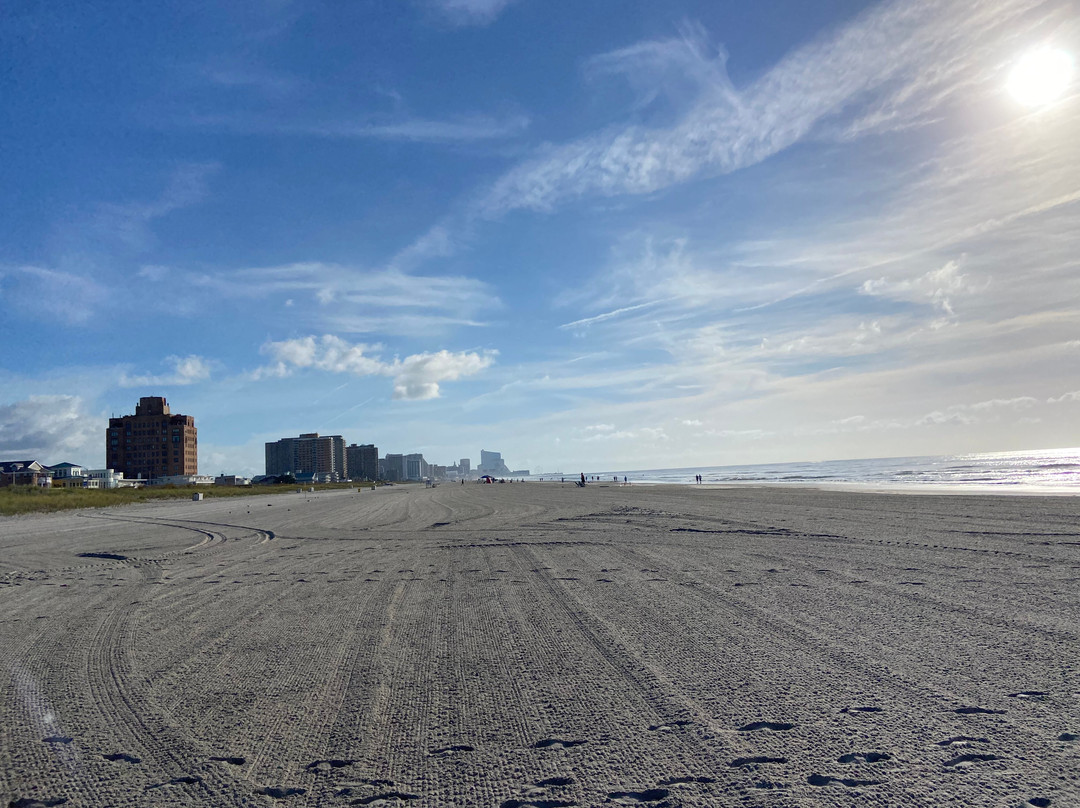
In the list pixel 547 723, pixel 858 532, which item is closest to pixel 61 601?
pixel 547 723

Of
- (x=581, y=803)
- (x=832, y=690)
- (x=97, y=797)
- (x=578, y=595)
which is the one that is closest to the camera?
(x=581, y=803)

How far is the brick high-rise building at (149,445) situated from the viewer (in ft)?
519

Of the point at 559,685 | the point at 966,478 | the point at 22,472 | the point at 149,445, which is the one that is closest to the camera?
the point at 559,685

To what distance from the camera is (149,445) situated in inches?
6280

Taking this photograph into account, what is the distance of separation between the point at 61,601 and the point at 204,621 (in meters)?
3.41

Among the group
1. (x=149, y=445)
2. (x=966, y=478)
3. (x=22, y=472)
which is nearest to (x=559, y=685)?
(x=966, y=478)

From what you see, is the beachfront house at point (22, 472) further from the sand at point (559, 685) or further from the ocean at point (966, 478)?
the sand at point (559, 685)

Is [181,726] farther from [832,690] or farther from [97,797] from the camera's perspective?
[832,690]

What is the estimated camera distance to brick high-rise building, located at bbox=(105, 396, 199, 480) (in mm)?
158125

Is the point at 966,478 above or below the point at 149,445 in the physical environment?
below

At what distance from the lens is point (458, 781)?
3371mm

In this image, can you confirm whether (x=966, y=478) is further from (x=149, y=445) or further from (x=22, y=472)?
(x=149, y=445)

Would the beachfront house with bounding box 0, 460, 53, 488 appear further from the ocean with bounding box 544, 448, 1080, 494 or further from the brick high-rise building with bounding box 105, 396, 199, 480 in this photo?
the ocean with bounding box 544, 448, 1080, 494

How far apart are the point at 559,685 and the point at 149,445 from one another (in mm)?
180940
